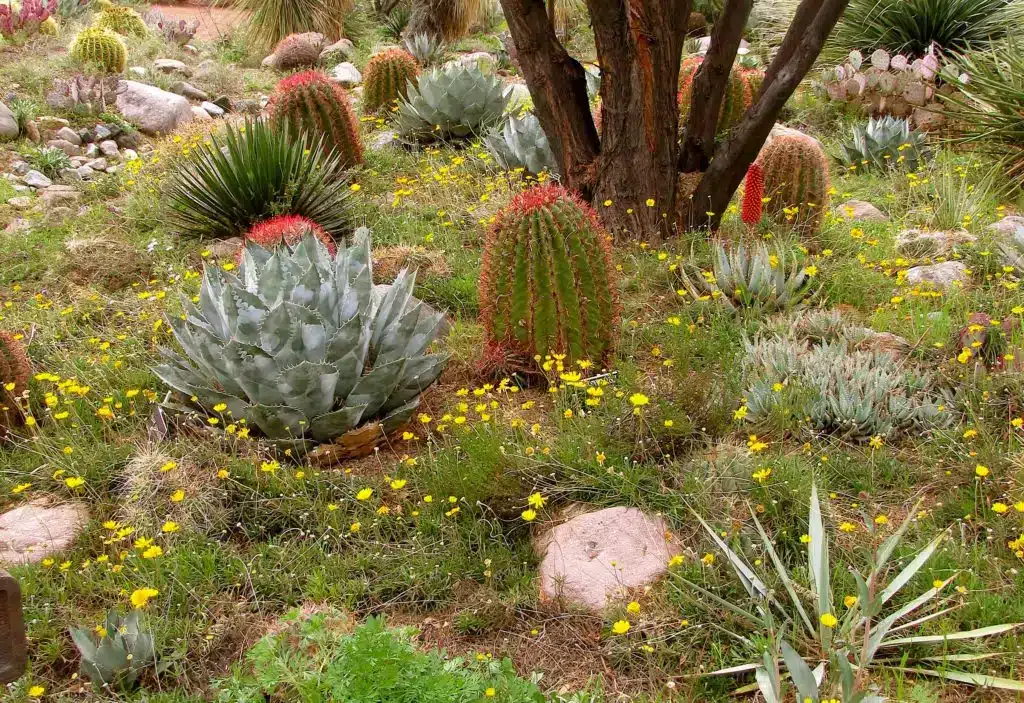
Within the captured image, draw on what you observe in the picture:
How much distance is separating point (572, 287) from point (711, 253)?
1356 mm

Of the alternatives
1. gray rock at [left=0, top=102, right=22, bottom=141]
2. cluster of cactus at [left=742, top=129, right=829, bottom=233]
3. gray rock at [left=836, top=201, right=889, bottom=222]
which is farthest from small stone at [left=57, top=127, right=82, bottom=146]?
gray rock at [left=836, top=201, right=889, bottom=222]

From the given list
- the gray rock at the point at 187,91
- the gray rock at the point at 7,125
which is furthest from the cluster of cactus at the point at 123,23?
the gray rock at the point at 7,125

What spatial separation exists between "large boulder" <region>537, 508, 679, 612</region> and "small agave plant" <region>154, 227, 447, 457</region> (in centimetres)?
104

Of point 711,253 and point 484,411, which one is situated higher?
point 711,253

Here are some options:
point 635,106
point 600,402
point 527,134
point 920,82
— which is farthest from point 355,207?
point 920,82

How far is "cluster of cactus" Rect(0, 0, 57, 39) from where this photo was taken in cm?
1230

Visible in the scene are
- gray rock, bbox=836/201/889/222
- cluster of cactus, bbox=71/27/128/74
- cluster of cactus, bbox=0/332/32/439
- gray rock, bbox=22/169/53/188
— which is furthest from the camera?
cluster of cactus, bbox=71/27/128/74

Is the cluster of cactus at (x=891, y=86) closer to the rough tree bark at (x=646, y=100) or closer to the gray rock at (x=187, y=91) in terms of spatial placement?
the rough tree bark at (x=646, y=100)

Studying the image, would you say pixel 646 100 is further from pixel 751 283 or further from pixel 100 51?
pixel 100 51

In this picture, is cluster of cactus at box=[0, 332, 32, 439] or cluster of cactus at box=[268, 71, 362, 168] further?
cluster of cactus at box=[268, 71, 362, 168]

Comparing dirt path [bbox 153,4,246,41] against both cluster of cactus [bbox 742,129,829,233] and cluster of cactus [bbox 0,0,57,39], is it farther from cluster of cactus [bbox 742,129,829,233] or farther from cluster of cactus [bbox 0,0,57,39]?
cluster of cactus [bbox 742,129,829,233]

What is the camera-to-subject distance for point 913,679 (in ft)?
8.48

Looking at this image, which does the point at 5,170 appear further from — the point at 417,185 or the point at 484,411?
the point at 484,411

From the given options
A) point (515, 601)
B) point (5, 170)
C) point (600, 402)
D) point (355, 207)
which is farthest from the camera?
point (5, 170)
